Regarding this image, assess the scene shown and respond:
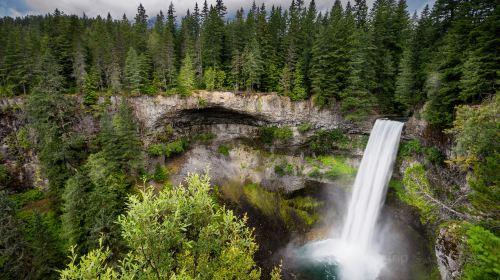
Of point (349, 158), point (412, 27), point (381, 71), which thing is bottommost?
point (349, 158)

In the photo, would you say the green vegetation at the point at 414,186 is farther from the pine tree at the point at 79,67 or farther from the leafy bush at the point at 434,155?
the pine tree at the point at 79,67

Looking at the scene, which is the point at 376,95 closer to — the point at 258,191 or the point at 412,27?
the point at 412,27

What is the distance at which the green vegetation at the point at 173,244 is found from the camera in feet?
21.0

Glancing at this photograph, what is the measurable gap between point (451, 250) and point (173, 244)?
15.5 metres

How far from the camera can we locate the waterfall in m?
26.2

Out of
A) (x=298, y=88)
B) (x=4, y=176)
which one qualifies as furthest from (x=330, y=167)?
(x=4, y=176)

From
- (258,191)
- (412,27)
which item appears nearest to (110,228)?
(258,191)

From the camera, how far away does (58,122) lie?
31.4 m

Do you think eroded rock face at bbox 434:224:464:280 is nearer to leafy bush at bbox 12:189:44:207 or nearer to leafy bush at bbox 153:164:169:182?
leafy bush at bbox 153:164:169:182

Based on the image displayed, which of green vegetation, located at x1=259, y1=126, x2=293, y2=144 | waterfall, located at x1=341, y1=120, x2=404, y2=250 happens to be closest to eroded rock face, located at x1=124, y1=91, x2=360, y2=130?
green vegetation, located at x1=259, y1=126, x2=293, y2=144

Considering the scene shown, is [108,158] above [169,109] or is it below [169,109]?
below

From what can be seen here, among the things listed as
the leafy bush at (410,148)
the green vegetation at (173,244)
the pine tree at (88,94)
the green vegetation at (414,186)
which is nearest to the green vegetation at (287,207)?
the green vegetation at (414,186)

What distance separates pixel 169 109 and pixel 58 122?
13494 millimetres

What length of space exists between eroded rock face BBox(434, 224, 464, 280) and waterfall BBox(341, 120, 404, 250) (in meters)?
11.2
